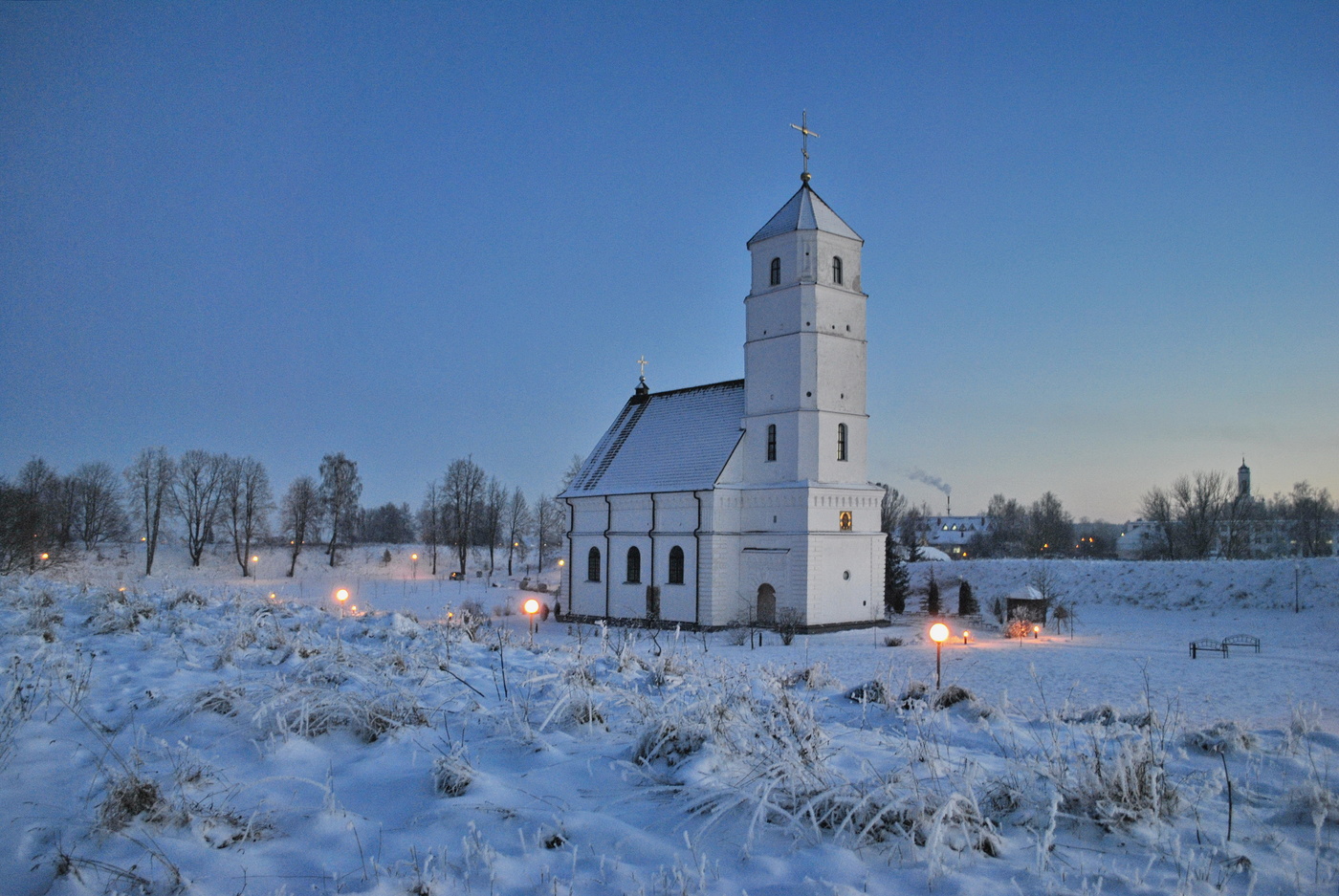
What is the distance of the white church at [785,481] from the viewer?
29.5 m

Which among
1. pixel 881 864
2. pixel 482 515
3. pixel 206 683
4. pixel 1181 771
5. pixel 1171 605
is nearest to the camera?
pixel 881 864

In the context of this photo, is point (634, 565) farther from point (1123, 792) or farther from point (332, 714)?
point (1123, 792)

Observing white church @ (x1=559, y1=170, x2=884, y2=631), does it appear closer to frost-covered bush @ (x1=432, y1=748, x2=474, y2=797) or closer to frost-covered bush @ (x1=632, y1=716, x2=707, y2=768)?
frost-covered bush @ (x1=632, y1=716, x2=707, y2=768)

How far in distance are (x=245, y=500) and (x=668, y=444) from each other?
45389mm

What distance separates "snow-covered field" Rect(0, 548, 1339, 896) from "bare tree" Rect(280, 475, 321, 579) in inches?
2309

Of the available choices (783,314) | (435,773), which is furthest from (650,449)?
(435,773)

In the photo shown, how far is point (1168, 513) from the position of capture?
236ft

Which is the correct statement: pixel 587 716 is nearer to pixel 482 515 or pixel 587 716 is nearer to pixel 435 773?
pixel 435 773

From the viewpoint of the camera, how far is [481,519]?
85.5m

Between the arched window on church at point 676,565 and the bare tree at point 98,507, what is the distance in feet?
196

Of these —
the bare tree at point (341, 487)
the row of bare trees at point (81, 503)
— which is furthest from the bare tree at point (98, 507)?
the bare tree at point (341, 487)

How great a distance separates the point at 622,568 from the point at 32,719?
1131 inches

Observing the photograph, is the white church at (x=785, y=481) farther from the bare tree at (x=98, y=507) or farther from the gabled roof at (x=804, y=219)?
the bare tree at (x=98, y=507)

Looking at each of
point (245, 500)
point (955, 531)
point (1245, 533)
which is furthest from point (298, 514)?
point (955, 531)
